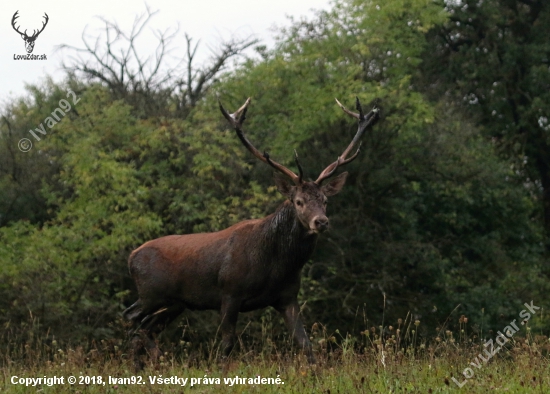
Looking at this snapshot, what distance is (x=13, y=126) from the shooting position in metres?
27.9

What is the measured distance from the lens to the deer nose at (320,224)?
31.2 feet

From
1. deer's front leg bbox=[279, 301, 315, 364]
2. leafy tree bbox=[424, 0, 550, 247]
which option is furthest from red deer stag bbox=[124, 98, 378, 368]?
leafy tree bbox=[424, 0, 550, 247]

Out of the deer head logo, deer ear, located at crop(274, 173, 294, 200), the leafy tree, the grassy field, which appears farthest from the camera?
the leafy tree

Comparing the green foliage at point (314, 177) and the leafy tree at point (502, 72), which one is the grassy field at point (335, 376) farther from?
the leafy tree at point (502, 72)

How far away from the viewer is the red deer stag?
1002 cm

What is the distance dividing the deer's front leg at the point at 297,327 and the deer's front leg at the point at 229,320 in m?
0.49

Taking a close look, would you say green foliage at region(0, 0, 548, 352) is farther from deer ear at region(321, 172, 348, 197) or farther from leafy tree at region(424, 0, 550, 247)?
deer ear at region(321, 172, 348, 197)

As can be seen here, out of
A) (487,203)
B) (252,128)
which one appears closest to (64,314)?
(252,128)

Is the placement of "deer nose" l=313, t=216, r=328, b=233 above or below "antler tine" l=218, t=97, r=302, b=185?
below

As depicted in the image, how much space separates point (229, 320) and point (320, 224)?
1.51 metres

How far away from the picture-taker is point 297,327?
974 centimetres

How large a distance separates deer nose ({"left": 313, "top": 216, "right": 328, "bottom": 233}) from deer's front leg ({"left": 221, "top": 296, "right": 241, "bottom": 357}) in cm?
127

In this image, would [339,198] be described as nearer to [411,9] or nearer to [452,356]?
[411,9]

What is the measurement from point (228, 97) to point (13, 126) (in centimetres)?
613
